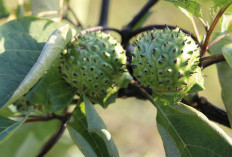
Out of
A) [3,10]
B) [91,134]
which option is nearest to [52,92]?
[91,134]

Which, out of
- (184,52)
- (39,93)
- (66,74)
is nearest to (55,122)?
(39,93)

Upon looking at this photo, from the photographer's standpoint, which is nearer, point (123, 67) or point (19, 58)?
point (19, 58)

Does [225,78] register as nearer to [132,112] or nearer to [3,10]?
[3,10]

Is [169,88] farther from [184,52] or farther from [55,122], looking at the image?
[55,122]

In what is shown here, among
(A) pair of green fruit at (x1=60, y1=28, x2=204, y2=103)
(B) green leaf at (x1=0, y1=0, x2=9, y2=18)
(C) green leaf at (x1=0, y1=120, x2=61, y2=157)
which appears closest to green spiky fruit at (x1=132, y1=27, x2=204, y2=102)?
(A) pair of green fruit at (x1=60, y1=28, x2=204, y2=103)

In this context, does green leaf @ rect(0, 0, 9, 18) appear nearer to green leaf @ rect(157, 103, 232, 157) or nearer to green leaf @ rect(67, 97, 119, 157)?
green leaf @ rect(67, 97, 119, 157)

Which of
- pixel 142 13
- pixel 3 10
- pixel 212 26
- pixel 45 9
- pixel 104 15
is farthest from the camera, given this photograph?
pixel 3 10
